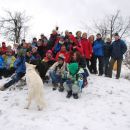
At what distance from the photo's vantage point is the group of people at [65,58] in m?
12.1

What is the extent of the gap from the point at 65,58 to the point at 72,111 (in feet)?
10.1

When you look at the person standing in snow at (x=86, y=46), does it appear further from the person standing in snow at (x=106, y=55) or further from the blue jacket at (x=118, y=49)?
the blue jacket at (x=118, y=49)

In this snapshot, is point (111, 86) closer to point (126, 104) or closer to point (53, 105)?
point (126, 104)

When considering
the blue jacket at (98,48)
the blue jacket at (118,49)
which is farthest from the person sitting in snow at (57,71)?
the blue jacket at (118,49)

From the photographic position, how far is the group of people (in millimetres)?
12148

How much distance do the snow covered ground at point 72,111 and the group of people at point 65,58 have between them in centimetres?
53

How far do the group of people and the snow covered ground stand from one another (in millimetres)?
526

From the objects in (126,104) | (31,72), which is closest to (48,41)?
(31,72)

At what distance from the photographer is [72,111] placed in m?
10.6

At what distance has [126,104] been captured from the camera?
11320 millimetres

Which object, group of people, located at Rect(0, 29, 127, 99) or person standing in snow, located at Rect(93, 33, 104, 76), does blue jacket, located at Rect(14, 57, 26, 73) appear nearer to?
group of people, located at Rect(0, 29, 127, 99)

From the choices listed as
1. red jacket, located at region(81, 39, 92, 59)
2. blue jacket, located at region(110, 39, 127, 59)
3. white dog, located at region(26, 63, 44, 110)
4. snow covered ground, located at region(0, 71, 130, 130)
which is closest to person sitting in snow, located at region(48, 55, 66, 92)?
snow covered ground, located at region(0, 71, 130, 130)

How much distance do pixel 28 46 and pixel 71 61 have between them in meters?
2.72

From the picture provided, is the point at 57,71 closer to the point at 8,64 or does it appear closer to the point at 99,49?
the point at 99,49
